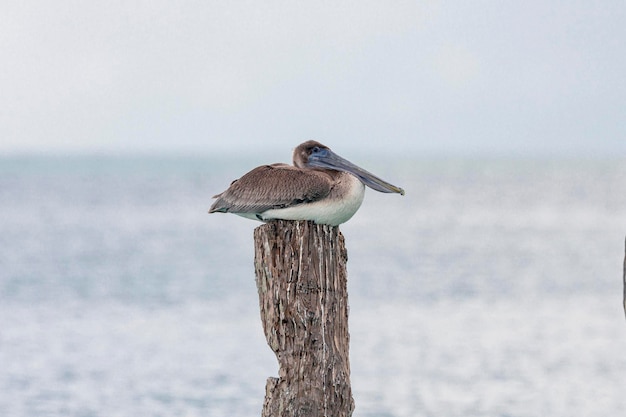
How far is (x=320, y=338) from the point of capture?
5.69 meters

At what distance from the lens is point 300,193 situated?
5816mm

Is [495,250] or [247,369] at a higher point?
[495,250]

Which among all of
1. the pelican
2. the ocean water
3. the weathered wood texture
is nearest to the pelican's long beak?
the pelican

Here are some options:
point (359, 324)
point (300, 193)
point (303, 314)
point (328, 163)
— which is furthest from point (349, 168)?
point (359, 324)

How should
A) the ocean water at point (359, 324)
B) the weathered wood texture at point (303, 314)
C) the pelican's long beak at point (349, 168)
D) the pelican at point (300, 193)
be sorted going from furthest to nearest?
the ocean water at point (359, 324) < the pelican's long beak at point (349, 168) < the pelican at point (300, 193) < the weathered wood texture at point (303, 314)

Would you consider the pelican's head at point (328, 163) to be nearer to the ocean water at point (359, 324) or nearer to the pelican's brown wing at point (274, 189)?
the pelican's brown wing at point (274, 189)

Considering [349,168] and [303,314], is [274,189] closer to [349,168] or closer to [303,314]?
[349,168]

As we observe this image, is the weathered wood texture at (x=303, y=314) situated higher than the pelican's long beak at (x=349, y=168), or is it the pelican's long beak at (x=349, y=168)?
the pelican's long beak at (x=349, y=168)

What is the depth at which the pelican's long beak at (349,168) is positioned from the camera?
6.09 meters

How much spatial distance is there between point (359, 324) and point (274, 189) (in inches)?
323

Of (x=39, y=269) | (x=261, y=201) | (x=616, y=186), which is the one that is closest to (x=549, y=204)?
(x=616, y=186)

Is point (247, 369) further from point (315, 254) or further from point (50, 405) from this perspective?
point (315, 254)

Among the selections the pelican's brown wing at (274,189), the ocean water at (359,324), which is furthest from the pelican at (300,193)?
the ocean water at (359,324)

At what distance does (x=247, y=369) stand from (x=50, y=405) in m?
2.03
